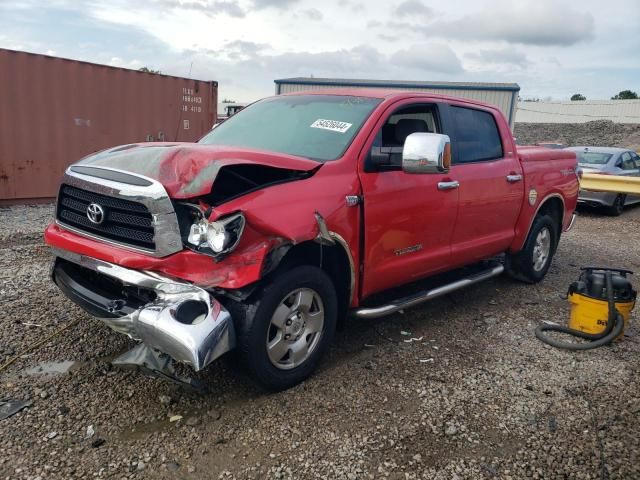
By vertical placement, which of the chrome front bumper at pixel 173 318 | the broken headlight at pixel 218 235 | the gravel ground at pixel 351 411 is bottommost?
the gravel ground at pixel 351 411

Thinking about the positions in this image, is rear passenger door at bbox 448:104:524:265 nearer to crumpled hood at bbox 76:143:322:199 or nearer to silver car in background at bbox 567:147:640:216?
crumpled hood at bbox 76:143:322:199

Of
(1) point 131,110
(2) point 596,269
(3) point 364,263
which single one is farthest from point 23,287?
(1) point 131,110

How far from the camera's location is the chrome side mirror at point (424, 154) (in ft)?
11.4

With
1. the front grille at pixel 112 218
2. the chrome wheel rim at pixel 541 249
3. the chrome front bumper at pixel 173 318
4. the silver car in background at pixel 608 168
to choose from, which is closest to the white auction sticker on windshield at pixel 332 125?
the front grille at pixel 112 218

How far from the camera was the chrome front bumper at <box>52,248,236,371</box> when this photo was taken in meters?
2.67

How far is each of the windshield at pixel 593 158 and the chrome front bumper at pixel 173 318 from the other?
11.3 meters

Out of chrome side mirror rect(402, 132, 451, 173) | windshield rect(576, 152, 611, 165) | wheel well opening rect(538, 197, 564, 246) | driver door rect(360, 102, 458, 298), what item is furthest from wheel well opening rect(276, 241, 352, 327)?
windshield rect(576, 152, 611, 165)

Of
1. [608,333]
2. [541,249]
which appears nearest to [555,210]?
[541,249]

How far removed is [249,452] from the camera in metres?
2.78

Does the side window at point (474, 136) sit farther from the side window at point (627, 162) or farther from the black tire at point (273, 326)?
the side window at point (627, 162)

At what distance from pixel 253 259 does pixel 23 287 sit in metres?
3.08

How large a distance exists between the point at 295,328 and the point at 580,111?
38922 millimetres

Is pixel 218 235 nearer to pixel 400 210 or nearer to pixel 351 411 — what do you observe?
pixel 351 411

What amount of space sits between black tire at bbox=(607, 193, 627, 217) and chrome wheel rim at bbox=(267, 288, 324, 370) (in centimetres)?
1025
